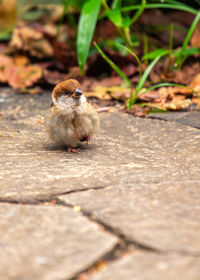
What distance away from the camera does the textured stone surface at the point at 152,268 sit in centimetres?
141

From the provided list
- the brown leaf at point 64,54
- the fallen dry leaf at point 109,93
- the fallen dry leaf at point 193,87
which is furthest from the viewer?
the brown leaf at point 64,54

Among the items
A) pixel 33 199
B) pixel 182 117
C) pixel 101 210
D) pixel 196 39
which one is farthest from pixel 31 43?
pixel 101 210

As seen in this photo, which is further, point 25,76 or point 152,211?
point 25,76

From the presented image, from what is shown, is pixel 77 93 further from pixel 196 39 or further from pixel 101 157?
pixel 196 39

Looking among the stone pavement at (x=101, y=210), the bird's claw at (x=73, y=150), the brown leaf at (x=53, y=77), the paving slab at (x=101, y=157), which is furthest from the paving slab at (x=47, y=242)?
the brown leaf at (x=53, y=77)

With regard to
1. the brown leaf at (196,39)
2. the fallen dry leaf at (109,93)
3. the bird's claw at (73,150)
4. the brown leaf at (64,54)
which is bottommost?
the bird's claw at (73,150)

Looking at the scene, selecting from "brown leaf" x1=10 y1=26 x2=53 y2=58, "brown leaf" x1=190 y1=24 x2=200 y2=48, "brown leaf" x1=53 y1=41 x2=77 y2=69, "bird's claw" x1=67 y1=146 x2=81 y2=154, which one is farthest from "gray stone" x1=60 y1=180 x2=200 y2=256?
"brown leaf" x1=10 y1=26 x2=53 y2=58

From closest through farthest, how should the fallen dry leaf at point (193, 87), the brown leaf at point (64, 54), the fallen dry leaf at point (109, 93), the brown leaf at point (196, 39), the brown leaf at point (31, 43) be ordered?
the fallen dry leaf at point (193, 87) → the fallen dry leaf at point (109, 93) → the brown leaf at point (196, 39) → the brown leaf at point (64, 54) → the brown leaf at point (31, 43)

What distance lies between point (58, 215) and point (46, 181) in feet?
1.47

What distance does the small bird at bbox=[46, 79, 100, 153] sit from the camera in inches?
118

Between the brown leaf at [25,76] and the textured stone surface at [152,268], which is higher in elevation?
the brown leaf at [25,76]

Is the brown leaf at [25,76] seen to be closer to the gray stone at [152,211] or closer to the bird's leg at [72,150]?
the bird's leg at [72,150]

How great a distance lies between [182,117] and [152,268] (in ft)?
8.85

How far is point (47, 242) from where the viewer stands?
168 cm
